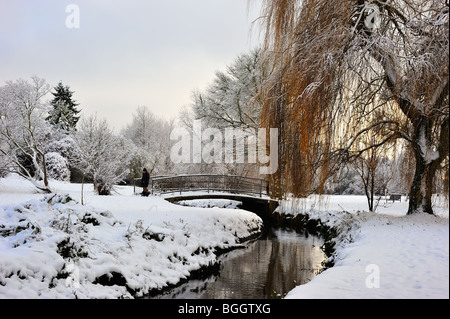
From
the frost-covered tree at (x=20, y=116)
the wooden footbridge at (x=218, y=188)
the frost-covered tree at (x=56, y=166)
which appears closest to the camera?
the frost-covered tree at (x=20, y=116)

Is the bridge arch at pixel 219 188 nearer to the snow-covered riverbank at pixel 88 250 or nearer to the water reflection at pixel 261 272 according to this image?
Result: the water reflection at pixel 261 272

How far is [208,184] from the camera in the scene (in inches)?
714

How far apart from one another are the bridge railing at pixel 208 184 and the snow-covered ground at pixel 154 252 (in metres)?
6.80

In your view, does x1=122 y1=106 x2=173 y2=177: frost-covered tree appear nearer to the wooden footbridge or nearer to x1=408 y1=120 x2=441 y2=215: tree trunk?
the wooden footbridge

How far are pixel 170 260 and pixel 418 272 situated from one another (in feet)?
21.9

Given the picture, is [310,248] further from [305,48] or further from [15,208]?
[15,208]

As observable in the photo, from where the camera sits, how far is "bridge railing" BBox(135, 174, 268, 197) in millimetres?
17891

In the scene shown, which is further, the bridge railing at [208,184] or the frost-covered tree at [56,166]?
the frost-covered tree at [56,166]

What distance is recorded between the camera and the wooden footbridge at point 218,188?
17438mm

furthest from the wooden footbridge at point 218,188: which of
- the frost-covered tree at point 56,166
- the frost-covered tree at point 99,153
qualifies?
the frost-covered tree at point 56,166

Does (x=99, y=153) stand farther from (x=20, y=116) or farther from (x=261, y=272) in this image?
(x=261, y=272)

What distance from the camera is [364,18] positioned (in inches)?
212

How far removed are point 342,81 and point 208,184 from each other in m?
13.1

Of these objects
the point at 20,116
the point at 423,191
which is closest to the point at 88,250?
the point at 423,191
